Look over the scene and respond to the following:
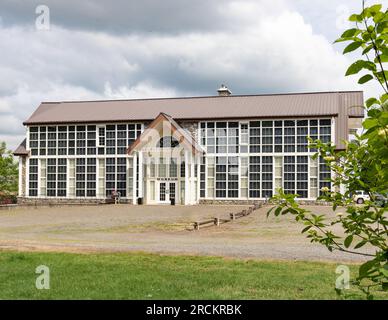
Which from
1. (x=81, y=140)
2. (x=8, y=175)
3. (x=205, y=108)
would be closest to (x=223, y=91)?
(x=205, y=108)

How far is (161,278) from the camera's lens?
9367 millimetres

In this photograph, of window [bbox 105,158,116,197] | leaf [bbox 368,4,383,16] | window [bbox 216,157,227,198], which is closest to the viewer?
leaf [bbox 368,4,383,16]

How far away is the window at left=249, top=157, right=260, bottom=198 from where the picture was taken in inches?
1791

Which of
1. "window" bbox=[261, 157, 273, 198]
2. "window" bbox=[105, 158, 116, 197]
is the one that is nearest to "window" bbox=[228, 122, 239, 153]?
"window" bbox=[261, 157, 273, 198]

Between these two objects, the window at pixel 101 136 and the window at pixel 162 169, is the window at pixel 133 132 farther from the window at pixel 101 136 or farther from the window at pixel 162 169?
the window at pixel 162 169

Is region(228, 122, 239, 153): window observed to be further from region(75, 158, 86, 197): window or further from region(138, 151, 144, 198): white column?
region(75, 158, 86, 197): window

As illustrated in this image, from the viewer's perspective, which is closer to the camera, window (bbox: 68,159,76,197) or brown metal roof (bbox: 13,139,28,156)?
window (bbox: 68,159,76,197)

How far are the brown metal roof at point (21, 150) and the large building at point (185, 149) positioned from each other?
123mm

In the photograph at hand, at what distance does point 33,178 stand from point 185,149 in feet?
56.9

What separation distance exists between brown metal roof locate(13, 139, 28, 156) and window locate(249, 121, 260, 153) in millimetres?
23650

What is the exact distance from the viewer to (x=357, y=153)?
360 centimetres

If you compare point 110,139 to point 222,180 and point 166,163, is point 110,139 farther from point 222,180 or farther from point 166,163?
point 222,180
